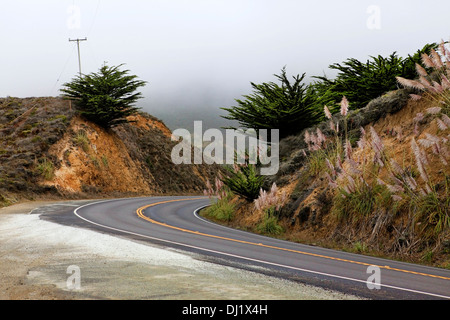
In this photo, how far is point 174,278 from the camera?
823cm

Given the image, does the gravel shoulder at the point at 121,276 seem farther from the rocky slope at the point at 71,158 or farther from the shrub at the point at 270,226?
the rocky slope at the point at 71,158

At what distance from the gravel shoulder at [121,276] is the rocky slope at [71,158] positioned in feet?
60.7

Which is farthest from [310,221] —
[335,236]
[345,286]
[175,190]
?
[175,190]

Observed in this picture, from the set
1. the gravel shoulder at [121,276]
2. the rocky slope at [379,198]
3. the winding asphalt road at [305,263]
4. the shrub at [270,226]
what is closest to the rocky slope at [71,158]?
the winding asphalt road at [305,263]

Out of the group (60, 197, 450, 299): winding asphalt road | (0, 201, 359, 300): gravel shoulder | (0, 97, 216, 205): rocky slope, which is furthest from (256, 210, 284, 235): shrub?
(0, 97, 216, 205): rocky slope

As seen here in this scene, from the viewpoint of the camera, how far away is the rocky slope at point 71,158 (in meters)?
33.4

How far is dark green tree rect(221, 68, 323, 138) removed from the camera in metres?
22.0

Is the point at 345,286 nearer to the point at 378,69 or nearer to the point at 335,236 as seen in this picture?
the point at 335,236

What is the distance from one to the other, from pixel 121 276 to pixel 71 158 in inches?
1254

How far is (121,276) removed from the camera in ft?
27.4

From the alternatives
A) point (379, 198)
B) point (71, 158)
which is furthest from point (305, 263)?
point (71, 158)

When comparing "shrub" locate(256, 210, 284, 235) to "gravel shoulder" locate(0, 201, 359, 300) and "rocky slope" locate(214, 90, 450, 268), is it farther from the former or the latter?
"gravel shoulder" locate(0, 201, 359, 300)

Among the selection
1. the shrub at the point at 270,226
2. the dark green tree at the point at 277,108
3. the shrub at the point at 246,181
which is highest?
the dark green tree at the point at 277,108

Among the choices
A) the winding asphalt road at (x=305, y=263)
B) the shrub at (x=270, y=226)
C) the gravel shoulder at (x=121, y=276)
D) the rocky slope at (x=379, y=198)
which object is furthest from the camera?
the shrub at (x=270, y=226)
